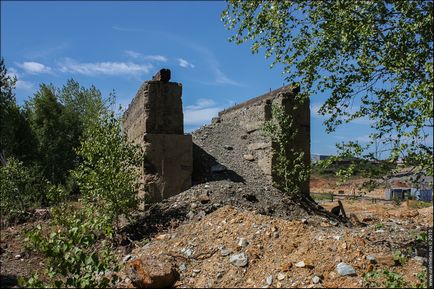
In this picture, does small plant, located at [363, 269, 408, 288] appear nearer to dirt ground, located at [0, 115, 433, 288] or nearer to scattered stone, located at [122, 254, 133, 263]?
dirt ground, located at [0, 115, 433, 288]

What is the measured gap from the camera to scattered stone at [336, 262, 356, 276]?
5062 mm

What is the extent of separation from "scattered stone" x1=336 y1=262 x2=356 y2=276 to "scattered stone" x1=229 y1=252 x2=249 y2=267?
1.15m

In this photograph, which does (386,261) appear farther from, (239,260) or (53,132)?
(53,132)

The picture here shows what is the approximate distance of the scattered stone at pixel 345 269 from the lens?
199 inches

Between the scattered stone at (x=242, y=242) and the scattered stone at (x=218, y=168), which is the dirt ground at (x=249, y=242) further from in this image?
the scattered stone at (x=218, y=168)

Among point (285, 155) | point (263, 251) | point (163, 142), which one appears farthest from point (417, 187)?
point (163, 142)

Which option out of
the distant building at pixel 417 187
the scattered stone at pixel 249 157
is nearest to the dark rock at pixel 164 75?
the scattered stone at pixel 249 157

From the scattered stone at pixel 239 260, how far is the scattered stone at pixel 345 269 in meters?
1.15

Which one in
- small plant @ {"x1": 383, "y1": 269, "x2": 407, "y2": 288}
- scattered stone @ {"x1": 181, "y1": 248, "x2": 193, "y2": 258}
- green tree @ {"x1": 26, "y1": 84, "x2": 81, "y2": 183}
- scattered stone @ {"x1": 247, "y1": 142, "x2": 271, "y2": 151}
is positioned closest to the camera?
small plant @ {"x1": 383, "y1": 269, "x2": 407, "y2": 288}

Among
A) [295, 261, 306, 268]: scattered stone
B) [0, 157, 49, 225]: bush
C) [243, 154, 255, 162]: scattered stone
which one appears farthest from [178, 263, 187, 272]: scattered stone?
[0, 157, 49, 225]: bush

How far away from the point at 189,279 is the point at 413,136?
3199 millimetres

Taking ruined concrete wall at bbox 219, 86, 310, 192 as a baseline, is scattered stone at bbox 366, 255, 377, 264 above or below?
below

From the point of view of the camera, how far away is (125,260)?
6527 millimetres

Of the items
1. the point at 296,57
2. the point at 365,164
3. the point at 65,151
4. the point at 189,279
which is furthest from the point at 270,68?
the point at 65,151
